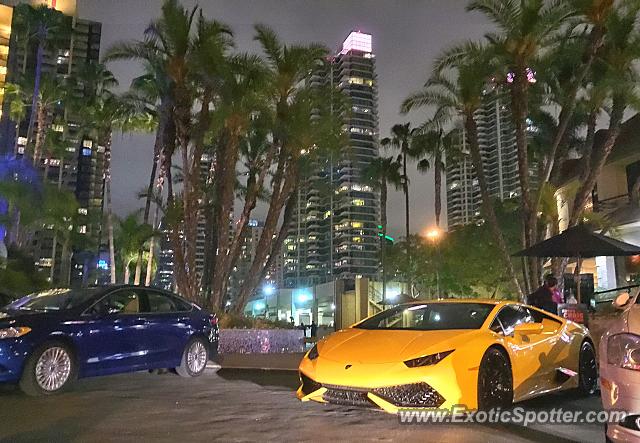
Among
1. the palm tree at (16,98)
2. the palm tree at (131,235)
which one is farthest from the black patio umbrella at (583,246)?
the palm tree at (16,98)

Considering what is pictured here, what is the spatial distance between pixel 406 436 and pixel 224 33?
13.8m

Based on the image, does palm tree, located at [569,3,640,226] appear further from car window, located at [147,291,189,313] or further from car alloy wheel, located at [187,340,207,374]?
car window, located at [147,291,189,313]

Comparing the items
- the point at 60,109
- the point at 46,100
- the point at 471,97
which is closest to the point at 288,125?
the point at 471,97

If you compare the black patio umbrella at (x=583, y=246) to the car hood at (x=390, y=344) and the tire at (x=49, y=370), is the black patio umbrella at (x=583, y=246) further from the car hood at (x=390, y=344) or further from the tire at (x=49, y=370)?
the tire at (x=49, y=370)

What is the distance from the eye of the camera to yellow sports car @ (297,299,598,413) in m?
5.51

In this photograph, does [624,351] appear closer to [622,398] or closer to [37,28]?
[622,398]

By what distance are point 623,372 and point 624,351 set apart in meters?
0.13

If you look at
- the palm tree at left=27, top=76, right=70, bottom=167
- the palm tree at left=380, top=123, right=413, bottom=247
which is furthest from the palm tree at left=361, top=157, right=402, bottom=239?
the palm tree at left=27, top=76, right=70, bottom=167

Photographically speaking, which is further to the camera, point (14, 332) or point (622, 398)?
point (14, 332)

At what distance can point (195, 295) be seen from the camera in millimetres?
16297

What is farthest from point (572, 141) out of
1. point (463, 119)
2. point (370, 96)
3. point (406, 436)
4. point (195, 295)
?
point (370, 96)

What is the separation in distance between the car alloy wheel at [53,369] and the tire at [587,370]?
248 inches

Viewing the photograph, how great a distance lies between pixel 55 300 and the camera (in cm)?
840

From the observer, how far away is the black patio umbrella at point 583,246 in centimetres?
1135
